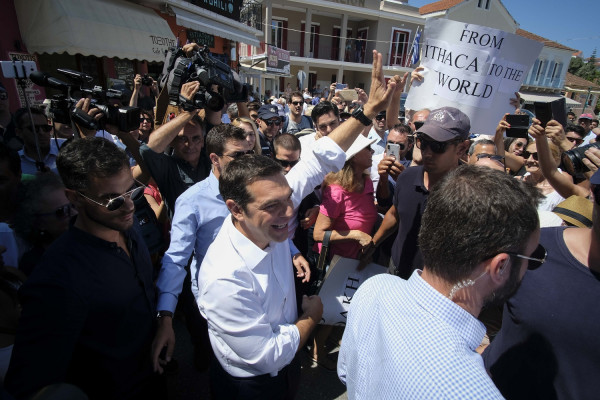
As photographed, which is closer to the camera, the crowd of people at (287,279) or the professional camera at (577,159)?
the crowd of people at (287,279)

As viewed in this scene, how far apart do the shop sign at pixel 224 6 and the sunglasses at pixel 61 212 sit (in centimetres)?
1009

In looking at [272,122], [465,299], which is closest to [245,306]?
[465,299]

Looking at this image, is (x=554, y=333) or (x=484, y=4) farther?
(x=484, y=4)

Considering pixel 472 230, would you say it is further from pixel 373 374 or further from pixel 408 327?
pixel 373 374

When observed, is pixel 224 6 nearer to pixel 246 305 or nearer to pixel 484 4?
pixel 246 305

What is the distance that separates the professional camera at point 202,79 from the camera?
258 cm

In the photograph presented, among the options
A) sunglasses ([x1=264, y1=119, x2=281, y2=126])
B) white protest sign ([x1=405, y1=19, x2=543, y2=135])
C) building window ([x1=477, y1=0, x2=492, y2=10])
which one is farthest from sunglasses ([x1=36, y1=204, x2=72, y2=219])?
building window ([x1=477, y1=0, x2=492, y2=10])

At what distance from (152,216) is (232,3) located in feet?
39.5

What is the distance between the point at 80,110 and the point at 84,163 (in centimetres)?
122

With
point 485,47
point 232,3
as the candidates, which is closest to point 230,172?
point 485,47

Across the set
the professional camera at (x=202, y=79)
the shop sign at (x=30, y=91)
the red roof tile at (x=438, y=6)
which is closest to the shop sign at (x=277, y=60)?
the shop sign at (x=30, y=91)

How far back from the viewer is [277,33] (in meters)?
23.0

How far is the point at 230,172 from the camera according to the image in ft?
5.14

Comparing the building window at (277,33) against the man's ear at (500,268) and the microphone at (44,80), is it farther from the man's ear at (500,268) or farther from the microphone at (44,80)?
the man's ear at (500,268)
